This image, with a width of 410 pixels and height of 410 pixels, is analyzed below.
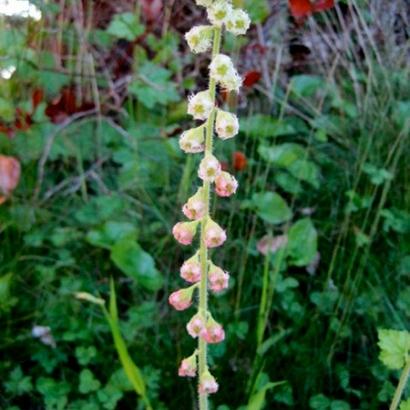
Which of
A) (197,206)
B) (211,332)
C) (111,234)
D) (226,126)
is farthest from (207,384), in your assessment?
(111,234)

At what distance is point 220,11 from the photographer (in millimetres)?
980

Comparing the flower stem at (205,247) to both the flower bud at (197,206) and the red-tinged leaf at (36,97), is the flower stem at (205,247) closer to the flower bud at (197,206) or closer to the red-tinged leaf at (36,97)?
the flower bud at (197,206)

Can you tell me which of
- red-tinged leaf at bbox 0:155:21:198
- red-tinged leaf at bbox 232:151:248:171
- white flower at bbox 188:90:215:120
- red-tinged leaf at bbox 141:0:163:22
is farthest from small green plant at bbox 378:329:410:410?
red-tinged leaf at bbox 141:0:163:22

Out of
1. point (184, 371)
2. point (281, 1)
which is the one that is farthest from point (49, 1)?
point (184, 371)

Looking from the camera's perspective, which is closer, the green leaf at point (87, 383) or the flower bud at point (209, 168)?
the flower bud at point (209, 168)

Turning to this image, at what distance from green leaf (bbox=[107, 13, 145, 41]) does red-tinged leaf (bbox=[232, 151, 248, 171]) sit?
620 mm

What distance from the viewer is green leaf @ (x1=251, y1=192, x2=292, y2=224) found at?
1.96 meters

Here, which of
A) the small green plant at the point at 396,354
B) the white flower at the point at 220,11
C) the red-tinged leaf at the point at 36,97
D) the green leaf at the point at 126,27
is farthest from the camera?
the green leaf at the point at 126,27

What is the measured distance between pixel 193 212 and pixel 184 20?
172 centimetres

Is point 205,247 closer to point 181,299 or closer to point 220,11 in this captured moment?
point 181,299

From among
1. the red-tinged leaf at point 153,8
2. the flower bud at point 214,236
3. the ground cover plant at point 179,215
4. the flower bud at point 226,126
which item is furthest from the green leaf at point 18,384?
the red-tinged leaf at point 153,8

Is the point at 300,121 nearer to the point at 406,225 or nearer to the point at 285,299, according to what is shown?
the point at 406,225

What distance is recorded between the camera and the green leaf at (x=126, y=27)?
8.10 ft

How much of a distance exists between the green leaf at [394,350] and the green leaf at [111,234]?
829 millimetres
